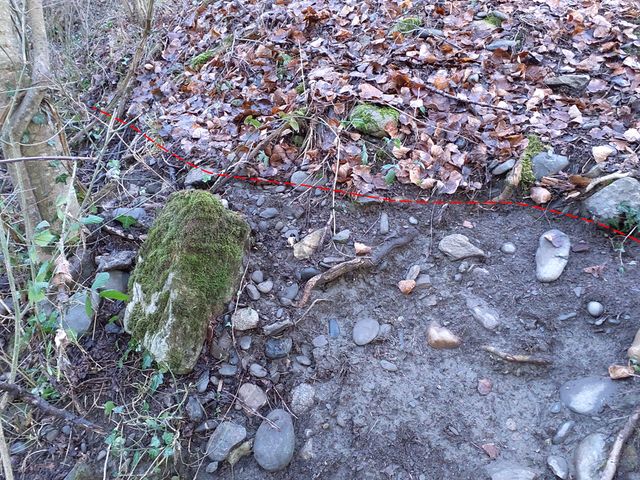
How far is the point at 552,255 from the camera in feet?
8.74

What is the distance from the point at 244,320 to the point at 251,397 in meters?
0.40

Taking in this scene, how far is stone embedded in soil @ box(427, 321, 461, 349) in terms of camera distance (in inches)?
98.3

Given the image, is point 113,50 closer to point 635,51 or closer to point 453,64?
point 453,64

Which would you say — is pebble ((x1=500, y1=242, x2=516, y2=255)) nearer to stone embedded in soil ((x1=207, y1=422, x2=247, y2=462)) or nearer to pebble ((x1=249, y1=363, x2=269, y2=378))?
pebble ((x1=249, y1=363, x2=269, y2=378))

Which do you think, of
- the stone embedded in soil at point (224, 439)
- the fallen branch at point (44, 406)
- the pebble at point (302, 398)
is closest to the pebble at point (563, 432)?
the pebble at point (302, 398)

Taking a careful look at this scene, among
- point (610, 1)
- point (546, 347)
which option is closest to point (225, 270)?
point (546, 347)

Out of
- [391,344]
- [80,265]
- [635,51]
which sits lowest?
[391,344]

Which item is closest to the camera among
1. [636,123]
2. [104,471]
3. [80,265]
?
[104,471]

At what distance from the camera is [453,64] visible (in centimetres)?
366

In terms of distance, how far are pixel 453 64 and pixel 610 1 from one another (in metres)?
1.68

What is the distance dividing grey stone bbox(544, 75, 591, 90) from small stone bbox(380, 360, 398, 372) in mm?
2428

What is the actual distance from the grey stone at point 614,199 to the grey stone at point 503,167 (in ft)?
1.66

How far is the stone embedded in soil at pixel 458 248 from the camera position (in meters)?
2.78

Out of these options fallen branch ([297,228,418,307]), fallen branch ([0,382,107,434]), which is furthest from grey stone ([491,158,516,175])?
fallen branch ([0,382,107,434])
